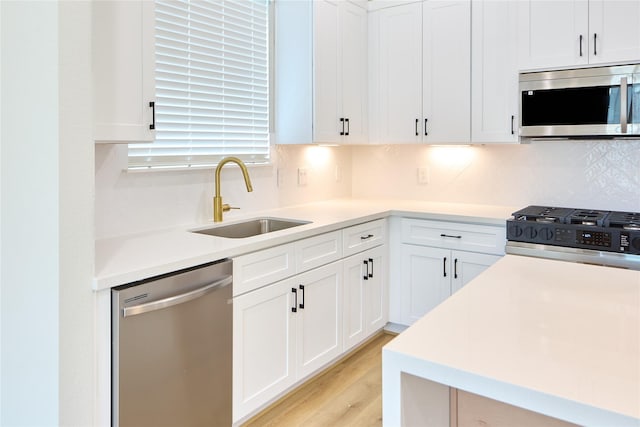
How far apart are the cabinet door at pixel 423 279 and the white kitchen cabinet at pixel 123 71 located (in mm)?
1931

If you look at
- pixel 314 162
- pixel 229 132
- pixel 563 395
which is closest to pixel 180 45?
pixel 229 132

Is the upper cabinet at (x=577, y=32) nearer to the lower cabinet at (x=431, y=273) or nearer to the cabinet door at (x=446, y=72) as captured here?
the cabinet door at (x=446, y=72)

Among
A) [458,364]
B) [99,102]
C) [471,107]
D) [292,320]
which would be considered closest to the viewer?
[458,364]

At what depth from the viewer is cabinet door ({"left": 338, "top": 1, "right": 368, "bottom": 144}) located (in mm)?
3367

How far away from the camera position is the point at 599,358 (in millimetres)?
970

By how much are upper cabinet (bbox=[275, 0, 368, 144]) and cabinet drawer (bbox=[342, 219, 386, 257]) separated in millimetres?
617

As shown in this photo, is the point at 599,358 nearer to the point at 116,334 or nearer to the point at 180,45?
the point at 116,334

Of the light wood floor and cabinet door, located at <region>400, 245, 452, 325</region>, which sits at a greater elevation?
cabinet door, located at <region>400, 245, 452, 325</region>

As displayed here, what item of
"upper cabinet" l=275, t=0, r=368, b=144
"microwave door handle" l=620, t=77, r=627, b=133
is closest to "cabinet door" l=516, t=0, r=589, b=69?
"microwave door handle" l=620, t=77, r=627, b=133

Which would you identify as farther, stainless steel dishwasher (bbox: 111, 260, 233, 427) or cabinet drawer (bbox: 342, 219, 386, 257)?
cabinet drawer (bbox: 342, 219, 386, 257)

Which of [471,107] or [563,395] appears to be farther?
[471,107]

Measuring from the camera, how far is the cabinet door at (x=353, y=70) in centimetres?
337

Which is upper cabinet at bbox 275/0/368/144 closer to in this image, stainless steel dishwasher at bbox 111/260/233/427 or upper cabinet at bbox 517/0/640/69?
upper cabinet at bbox 517/0/640/69

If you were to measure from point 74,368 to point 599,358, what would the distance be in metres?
1.50
